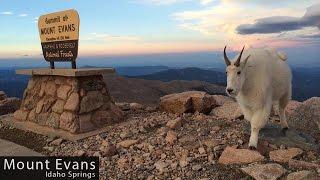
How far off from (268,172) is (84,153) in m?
3.85

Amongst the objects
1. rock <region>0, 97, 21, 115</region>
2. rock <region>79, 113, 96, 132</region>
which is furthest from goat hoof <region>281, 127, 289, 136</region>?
rock <region>0, 97, 21, 115</region>

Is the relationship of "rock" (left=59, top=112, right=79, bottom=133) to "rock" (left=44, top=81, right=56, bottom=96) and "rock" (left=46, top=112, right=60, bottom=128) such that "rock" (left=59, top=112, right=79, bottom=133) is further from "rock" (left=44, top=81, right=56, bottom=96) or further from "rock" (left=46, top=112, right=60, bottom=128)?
"rock" (left=44, top=81, right=56, bottom=96)

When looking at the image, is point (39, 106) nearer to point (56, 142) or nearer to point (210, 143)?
point (56, 142)

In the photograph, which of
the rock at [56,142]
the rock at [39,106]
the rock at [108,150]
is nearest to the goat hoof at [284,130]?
the rock at [108,150]

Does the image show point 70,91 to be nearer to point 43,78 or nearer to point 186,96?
point 43,78

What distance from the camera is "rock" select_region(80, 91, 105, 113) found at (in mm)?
10094

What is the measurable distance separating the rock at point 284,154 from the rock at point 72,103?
503 centimetres

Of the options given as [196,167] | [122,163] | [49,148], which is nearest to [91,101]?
[49,148]

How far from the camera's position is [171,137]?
8.30 metres

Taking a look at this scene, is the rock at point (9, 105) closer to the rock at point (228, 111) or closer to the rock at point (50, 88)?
the rock at point (50, 88)

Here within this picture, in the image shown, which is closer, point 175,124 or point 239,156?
point 239,156

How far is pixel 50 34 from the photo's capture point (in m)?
11.6

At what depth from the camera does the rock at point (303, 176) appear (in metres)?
6.00

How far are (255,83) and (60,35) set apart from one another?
6227 millimetres
